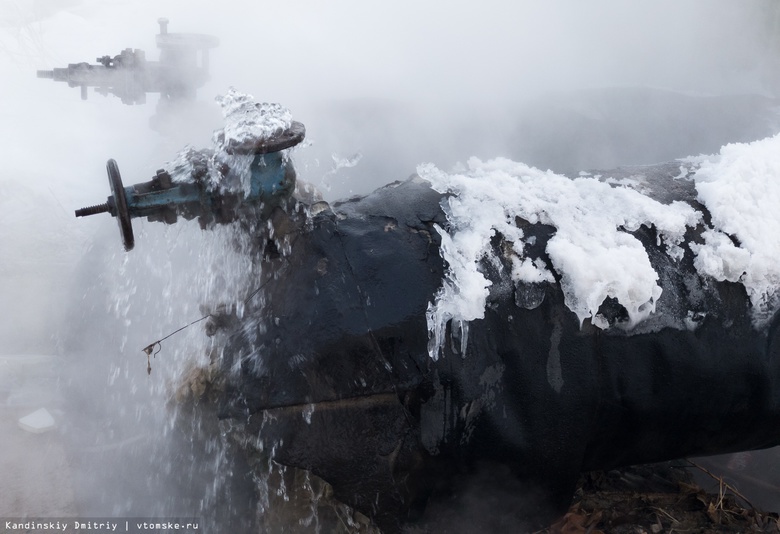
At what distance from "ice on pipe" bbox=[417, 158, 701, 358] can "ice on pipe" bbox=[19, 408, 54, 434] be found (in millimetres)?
2846

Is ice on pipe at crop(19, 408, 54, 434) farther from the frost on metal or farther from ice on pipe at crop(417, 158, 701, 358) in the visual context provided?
ice on pipe at crop(417, 158, 701, 358)

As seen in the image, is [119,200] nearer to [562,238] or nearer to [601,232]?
[562,238]

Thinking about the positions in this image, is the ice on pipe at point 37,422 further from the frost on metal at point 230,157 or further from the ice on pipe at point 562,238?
the ice on pipe at point 562,238

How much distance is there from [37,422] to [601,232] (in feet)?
11.0

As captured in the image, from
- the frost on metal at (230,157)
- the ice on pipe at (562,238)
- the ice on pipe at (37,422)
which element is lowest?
the ice on pipe at (37,422)

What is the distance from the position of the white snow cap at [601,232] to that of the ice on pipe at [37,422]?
111 inches

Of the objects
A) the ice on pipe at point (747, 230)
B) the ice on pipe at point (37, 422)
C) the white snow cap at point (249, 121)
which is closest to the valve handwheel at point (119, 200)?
the white snow cap at point (249, 121)

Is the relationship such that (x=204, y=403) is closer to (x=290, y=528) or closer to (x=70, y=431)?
(x=290, y=528)

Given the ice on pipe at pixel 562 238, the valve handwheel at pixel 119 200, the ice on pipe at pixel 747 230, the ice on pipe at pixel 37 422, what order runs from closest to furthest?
the valve handwheel at pixel 119 200 → the ice on pipe at pixel 562 238 → the ice on pipe at pixel 747 230 → the ice on pipe at pixel 37 422

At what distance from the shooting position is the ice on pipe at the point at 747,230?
1.98 metres

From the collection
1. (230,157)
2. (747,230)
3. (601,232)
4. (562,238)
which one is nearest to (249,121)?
(230,157)

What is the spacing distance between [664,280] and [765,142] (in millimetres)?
913

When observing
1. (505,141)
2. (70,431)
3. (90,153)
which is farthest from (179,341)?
(90,153)

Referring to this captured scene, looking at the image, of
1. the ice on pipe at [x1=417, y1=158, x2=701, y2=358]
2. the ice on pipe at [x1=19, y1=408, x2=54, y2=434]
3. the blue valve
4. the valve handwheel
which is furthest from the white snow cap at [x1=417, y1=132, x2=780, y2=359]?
the ice on pipe at [x1=19, y1=408, x2=54, y2=434]
